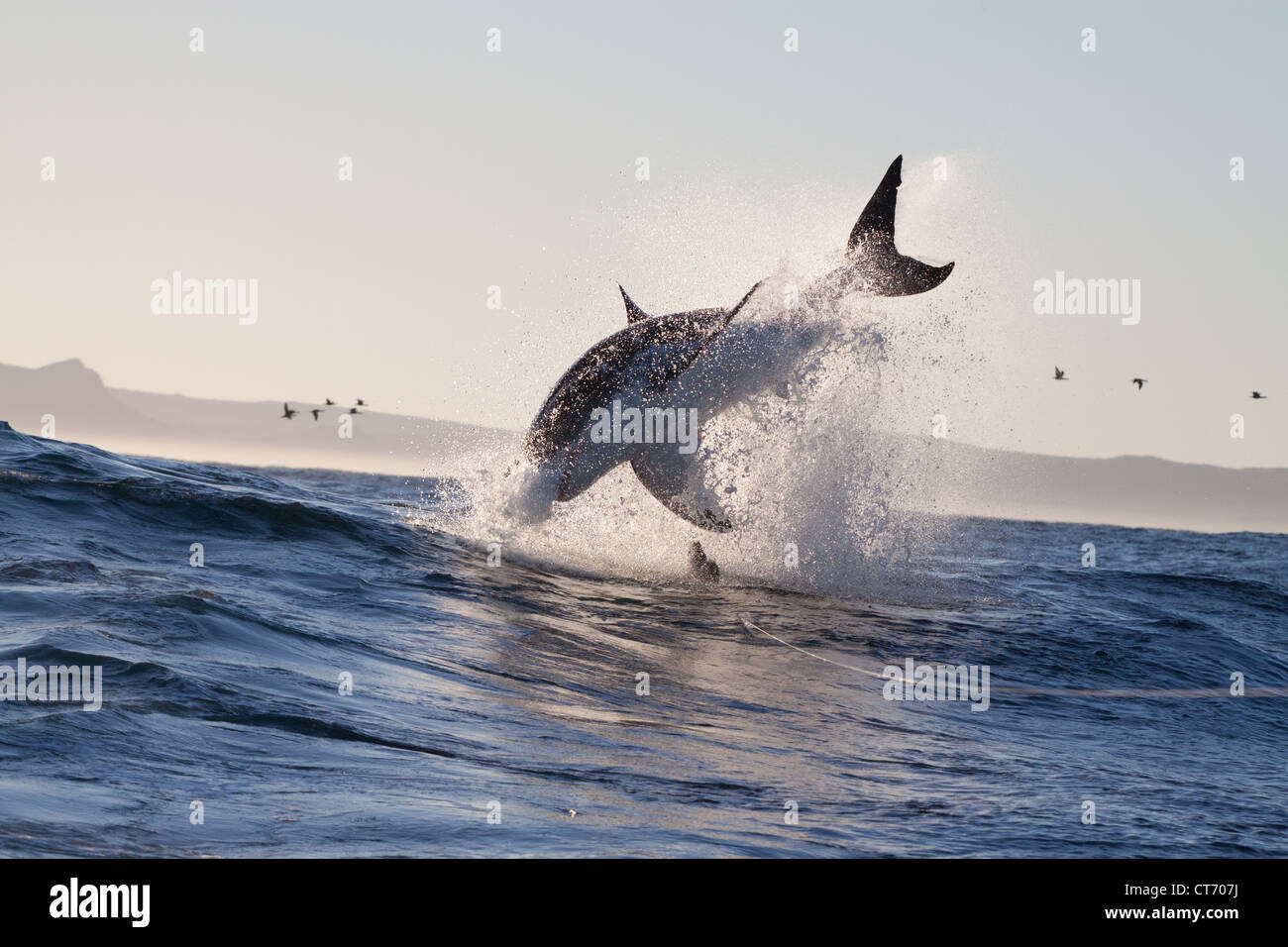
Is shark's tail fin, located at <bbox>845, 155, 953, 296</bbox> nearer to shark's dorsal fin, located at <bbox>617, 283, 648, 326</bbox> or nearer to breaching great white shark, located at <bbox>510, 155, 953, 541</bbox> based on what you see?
breaching great white shark, located at <bbox>510, 155, 953, 541</bbox>

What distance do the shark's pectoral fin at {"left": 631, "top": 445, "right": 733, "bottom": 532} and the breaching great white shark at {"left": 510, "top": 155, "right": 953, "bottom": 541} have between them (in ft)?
0.09

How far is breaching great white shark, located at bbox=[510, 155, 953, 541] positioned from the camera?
55.0 feet

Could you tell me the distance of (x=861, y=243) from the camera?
1652 centimetres

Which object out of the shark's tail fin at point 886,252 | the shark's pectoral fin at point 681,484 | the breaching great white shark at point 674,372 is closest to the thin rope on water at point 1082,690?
the shark's pectoral fin at point 681,484

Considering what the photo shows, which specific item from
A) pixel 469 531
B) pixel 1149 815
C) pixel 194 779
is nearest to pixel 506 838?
pixel 194 779

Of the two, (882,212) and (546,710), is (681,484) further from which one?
(546,710)

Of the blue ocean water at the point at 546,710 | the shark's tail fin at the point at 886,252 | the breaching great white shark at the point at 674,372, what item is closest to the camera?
the blue ocean water at the point at 546,710

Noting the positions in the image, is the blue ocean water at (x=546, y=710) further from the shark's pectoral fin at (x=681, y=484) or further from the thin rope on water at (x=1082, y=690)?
the shark's pectoral fin at (x=681, y=484)

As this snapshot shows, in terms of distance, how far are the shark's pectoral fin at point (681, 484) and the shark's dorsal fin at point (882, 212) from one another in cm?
395

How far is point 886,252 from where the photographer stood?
16.3 m

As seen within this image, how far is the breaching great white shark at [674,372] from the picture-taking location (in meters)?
16.8

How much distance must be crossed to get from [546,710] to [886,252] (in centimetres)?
938
